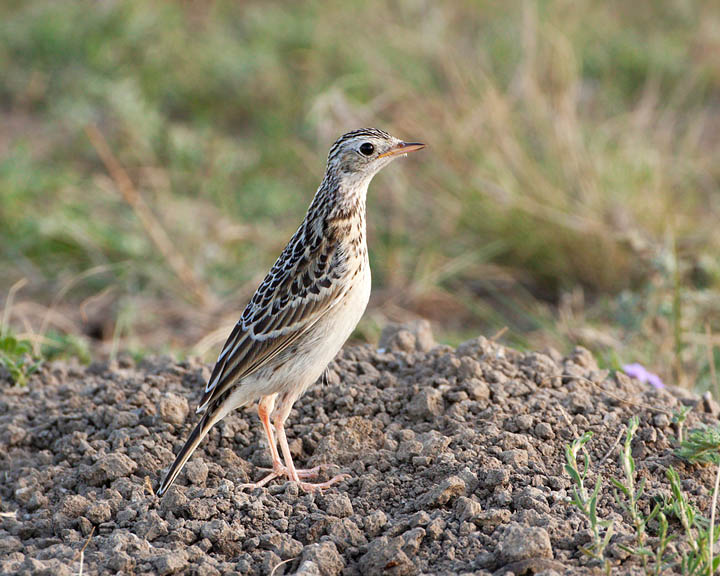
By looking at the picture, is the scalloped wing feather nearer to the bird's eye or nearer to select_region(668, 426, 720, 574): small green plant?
the bird's eye

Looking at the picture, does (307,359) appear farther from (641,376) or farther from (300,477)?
(641,376)

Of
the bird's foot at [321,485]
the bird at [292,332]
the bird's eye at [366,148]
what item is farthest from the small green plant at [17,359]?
the bird's eye at [366,148]

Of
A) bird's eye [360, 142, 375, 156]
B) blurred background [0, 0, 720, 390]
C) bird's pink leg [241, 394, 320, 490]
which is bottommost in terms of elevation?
bird's pink leg [241, 394, 320, 490]

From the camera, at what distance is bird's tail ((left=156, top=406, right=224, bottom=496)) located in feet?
14.2

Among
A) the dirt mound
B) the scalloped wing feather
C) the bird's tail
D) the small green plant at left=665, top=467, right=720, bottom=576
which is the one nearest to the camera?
the small green plant at left=665, top=467, right=720, bottom=576

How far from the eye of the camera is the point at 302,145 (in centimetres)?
1045

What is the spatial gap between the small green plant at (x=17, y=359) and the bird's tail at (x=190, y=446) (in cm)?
155

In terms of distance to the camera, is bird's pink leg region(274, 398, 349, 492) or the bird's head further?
the bird's head

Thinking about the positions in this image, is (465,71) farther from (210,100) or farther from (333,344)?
(333,344)

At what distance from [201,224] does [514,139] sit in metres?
2.93

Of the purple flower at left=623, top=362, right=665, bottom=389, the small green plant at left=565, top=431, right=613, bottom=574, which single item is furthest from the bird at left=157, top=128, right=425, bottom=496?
the purple flower at left=623, top=362, right=665, bottom=389

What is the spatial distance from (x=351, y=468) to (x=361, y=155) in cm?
151

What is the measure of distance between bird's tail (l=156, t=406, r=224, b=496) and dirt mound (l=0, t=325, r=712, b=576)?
0.19ft

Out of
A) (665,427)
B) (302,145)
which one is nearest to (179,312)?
(302,145)
